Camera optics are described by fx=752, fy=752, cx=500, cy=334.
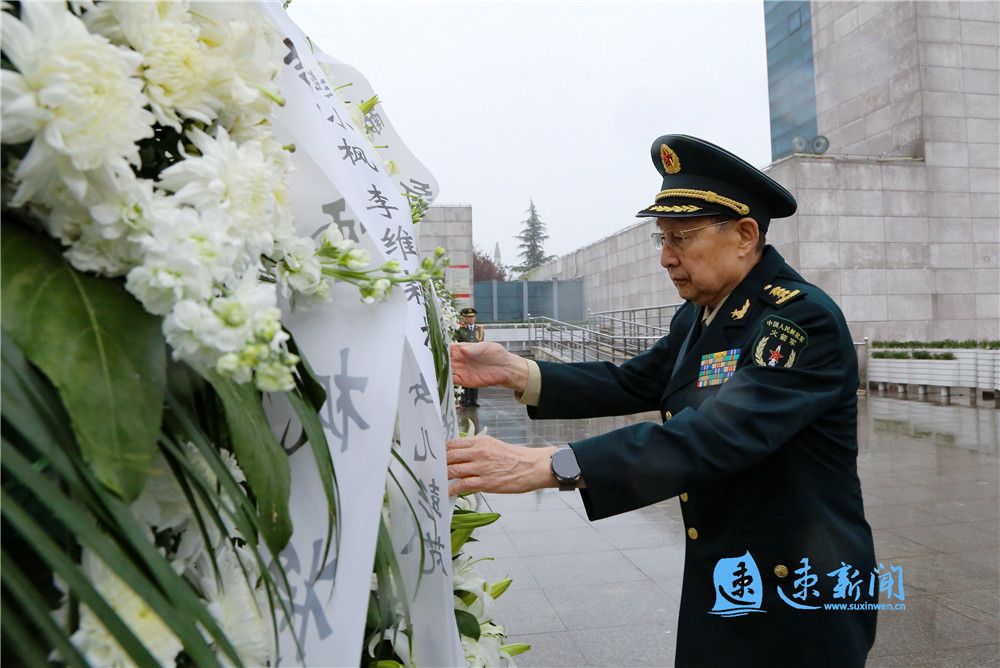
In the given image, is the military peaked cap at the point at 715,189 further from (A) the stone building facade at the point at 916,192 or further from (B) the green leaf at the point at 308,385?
(A) the stone building facade at the point at 916,192

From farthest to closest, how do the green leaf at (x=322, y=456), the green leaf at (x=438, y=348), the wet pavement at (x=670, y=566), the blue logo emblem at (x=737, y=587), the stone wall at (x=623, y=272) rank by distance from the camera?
the stone wall at (x=623, y=272) < the wet pavement at (x=670, y=566) < the blue logo emblem at (x=737, y=587) < the green leaf at (x=438, y=348) < the green leaf at (x=322, y=456)

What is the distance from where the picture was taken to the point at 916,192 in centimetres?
1741

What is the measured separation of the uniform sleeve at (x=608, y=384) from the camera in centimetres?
245

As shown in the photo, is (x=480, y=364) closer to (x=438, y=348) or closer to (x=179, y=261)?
(x=438, y=348)

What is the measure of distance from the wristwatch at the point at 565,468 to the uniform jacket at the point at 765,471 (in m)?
0.02

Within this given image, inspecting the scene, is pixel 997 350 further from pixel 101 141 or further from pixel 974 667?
pixel 101 141

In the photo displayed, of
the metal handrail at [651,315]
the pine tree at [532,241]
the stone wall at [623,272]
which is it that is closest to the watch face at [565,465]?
the metal handrail at [651,315]

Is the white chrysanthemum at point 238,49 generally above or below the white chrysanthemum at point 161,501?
above

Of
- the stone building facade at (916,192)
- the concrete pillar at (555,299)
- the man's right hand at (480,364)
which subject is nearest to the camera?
the man's right hand at (480,364)

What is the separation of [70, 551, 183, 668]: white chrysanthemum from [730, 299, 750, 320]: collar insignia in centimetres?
176

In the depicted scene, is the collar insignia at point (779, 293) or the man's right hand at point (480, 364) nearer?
the collar insignia at point (779, 293)

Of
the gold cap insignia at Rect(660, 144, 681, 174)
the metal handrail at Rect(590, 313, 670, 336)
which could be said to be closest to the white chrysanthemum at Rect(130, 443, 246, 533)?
the gold cap insignia at Rect(660, 144, 681, 174)

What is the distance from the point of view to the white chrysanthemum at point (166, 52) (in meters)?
0.69

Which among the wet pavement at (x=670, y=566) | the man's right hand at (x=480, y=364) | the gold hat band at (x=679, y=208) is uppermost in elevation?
the gold hat band at (x=679, y=208)
